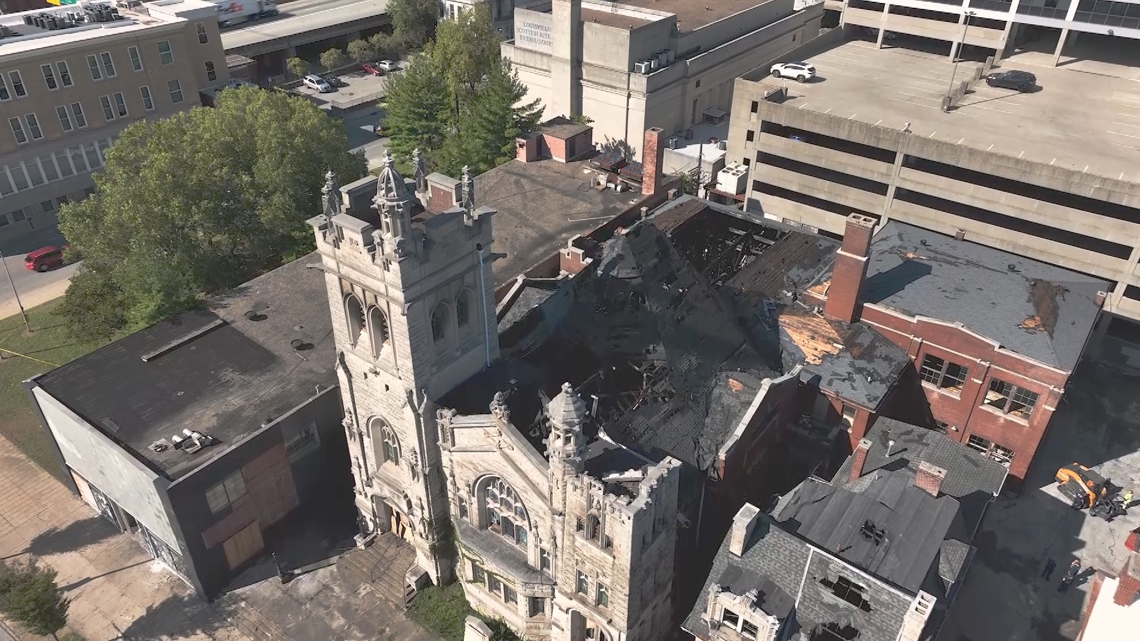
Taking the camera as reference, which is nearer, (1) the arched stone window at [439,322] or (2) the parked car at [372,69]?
(1) the arched stone window at [439,322]

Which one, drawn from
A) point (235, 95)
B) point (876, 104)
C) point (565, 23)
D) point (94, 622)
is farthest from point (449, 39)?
→ point (94, 622)

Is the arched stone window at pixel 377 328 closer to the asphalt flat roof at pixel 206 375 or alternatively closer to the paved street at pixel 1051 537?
the asphalt flat roof at pixel 206 375

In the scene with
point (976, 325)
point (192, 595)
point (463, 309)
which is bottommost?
point (192, 595)

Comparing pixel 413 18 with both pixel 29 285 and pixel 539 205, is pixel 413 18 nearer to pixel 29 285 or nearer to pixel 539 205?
pixel 29 285

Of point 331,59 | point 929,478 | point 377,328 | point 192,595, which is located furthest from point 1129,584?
point 331,59

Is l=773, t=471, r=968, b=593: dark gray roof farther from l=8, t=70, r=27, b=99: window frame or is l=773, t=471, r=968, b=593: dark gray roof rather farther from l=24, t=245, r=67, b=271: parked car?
l=8, t=70, r=27, b=99: window frame

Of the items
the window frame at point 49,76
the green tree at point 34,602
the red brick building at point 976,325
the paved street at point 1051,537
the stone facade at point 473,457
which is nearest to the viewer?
the stone facade at point 473,457

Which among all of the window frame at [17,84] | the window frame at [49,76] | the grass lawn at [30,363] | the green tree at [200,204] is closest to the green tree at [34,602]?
the grass lawn at [30,363]

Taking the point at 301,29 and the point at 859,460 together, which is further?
the point at 301,29
